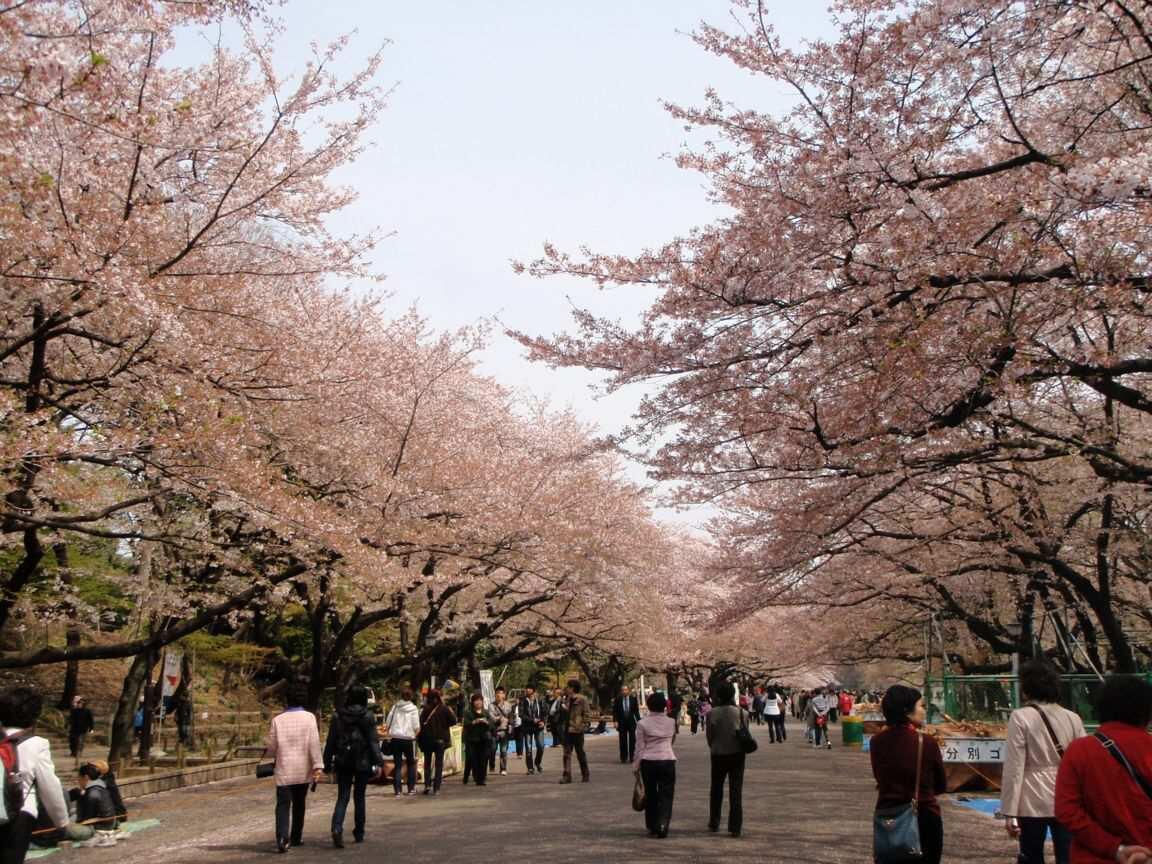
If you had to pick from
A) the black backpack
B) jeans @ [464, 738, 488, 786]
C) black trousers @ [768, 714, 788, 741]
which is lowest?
black trousers @ [768, 714, 788, 741]

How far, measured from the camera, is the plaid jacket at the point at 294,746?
368 inches

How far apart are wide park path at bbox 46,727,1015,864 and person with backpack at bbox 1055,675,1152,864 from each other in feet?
17.2

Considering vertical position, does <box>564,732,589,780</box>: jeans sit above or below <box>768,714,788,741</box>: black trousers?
above

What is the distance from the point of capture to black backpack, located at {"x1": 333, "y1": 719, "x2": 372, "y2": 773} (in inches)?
397

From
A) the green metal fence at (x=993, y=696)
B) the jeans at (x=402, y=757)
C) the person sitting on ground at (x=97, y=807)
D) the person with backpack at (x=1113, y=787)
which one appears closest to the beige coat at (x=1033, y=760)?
the person with backpack at (x=1113, y=787)

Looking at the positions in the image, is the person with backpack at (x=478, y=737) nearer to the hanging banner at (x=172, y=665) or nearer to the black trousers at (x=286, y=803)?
the black trousers at (x=286, y=803)

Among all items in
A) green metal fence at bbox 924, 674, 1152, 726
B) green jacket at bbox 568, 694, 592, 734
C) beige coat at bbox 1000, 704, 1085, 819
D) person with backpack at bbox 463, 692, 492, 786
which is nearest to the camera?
beige coat at bbox 1000, 704, 1085, 819

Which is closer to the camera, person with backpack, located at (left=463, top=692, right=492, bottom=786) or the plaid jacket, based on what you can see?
the plaid jacket

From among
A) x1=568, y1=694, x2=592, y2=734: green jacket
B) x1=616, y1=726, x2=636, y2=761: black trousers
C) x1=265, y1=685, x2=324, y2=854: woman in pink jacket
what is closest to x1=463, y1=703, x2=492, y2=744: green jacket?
x1=568, y1=694, x2=592, y2=734: green jacket

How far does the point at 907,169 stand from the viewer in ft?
22.5

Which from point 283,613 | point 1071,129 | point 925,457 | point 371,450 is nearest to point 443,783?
point 371,450

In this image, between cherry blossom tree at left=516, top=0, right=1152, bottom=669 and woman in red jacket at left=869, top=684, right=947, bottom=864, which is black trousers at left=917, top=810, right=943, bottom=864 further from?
cherry blossom tree at left=516, top=0, right=1152, bottom=669

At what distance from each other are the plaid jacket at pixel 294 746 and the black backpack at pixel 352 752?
2.14 feet

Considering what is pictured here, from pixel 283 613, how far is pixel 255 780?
601cm
